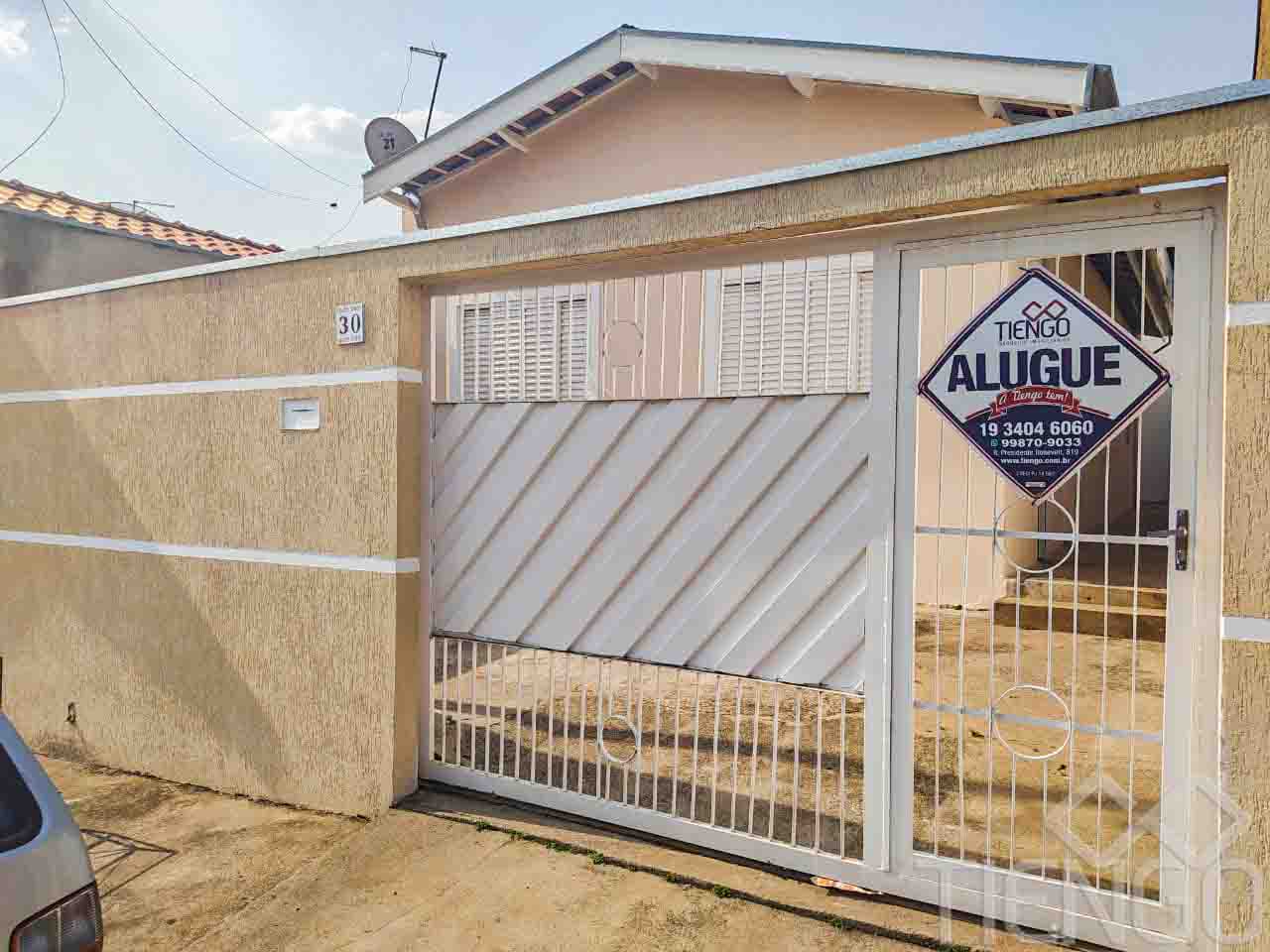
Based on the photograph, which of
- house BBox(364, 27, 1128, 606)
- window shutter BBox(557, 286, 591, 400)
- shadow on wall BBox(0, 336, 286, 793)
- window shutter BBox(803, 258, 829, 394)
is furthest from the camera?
window shutter BBox(557, 286, 591, 400)

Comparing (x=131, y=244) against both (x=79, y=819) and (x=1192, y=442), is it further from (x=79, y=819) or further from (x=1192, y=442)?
(x=1192, y=442)

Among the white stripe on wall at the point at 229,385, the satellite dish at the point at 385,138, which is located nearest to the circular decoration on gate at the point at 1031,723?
the white stripe on wall at the point at 229,385

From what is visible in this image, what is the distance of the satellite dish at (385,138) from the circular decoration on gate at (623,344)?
781cm

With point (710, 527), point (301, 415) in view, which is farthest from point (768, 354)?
→ point (301, 415)

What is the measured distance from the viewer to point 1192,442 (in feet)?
8.41

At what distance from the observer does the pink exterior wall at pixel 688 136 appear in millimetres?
7305

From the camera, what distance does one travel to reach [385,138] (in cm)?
1056

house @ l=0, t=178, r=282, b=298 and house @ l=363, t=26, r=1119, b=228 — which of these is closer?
house @ l=363, t=26, r=1119, b=228

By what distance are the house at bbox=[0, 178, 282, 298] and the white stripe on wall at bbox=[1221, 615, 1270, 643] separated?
7.45m

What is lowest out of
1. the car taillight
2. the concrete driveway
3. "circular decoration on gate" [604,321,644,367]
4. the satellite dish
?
the concrete driveway

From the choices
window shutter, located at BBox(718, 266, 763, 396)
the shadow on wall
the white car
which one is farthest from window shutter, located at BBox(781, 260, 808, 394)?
the shadow on wall

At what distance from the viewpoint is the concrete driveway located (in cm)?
297

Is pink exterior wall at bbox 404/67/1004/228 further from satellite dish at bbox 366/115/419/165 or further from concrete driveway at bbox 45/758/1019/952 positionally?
concrete driveway at bbox 45/758/1019/952

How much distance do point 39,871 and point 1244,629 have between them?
10.4ft
